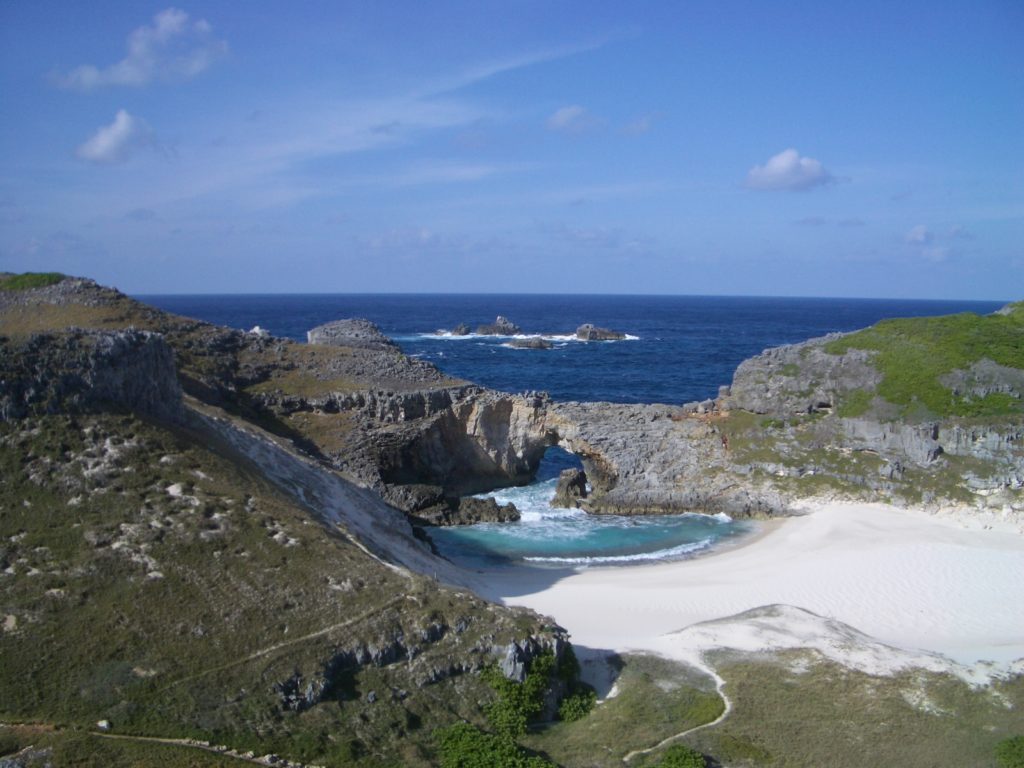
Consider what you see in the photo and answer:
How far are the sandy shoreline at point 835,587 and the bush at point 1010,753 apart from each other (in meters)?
8.10

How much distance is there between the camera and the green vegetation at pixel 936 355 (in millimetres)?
57531

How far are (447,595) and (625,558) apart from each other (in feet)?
67.6

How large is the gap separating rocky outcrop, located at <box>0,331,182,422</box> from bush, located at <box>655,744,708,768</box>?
2619 centimetres

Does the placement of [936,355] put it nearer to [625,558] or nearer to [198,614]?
[625,558]

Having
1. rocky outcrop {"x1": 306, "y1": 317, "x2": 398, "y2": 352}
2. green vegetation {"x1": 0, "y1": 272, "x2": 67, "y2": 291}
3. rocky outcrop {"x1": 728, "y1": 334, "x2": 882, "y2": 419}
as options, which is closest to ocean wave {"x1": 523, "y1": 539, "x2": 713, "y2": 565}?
rocky outcrop {"x1": 728, "y1": 334, "x2": 882, "y2": 419}

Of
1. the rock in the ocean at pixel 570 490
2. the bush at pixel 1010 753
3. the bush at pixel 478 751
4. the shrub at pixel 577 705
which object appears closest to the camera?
the bush at pixel 478 751

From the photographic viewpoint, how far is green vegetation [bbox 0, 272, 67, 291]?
6550cm

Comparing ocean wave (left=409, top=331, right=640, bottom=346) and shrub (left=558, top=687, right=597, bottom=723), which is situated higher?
ocean wave (left=409, top=331, right=640, bottom=346)

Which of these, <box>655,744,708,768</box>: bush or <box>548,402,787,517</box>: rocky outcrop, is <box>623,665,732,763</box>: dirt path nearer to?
<box>655,744,708,768</box>: bush

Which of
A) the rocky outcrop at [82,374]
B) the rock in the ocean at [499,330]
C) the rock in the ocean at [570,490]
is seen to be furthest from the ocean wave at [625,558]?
the rock in the ocean at [499,330]

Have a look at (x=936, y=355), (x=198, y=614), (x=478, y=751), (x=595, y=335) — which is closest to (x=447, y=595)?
(x=478, y=751)

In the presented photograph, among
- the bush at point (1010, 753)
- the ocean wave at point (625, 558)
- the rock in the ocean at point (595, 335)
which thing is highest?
the rock in the ocean at point (595, 335)

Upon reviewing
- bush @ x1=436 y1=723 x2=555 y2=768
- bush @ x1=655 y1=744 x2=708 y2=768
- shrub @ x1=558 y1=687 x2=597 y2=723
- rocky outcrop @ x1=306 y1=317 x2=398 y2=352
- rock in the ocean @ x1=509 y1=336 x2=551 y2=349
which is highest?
rocky outcrop @ x1=306 y1=317 x2=398 y2=352

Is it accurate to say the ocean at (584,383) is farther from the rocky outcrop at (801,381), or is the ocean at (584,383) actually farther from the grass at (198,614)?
the grass at (198,614)
